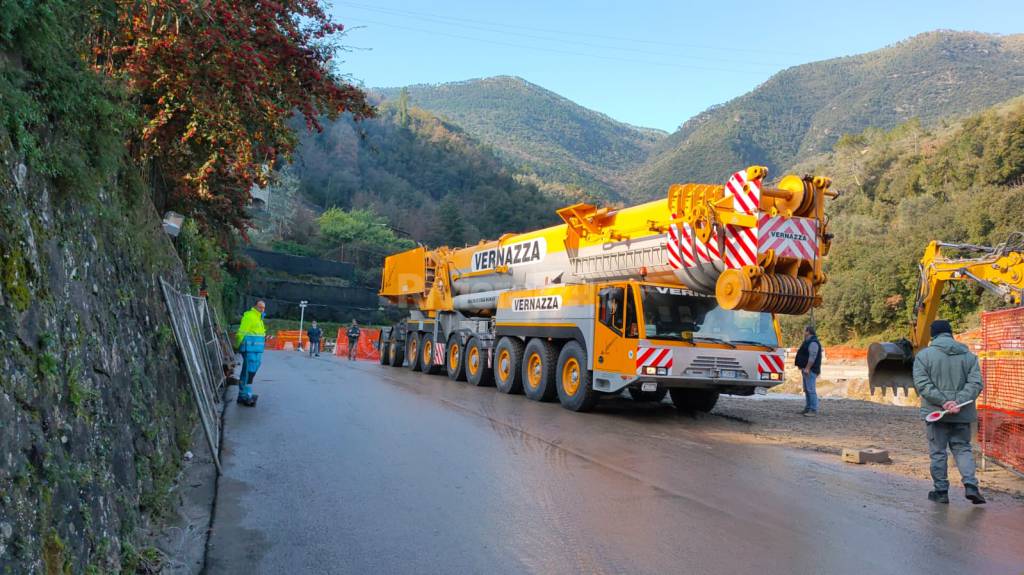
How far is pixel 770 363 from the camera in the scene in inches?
486

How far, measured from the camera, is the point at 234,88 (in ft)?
30.9

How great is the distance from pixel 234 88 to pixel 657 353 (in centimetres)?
682

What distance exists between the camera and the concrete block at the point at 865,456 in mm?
9391

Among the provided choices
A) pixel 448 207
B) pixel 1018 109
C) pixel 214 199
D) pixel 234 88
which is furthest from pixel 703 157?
pixel 234 88

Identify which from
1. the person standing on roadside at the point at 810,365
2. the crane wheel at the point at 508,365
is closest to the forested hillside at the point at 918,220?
the person standing on roadside at the point at 810,365

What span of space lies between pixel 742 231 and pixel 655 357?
2.26 meters

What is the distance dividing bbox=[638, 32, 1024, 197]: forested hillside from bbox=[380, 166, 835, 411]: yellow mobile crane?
76.8 m

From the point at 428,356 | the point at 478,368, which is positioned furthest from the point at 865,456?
the point at 428,356

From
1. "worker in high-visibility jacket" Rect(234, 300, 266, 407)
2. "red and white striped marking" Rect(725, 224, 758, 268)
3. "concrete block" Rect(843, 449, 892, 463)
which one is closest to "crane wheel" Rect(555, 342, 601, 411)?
"red and white striped marking" Rect(725, 224, 758, 268)

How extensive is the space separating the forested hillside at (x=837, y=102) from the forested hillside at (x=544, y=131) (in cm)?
799

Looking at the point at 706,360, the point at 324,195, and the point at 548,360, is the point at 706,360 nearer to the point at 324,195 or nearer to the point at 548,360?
the point at 548,360

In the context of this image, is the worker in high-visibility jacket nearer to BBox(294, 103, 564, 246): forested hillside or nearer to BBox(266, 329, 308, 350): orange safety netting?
BBox(266, 329, 308, 350): orange safety netting

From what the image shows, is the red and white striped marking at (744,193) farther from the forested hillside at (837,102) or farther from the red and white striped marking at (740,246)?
the forested hillside at (837,102)

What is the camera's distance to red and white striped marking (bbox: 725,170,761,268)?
10594 mm
